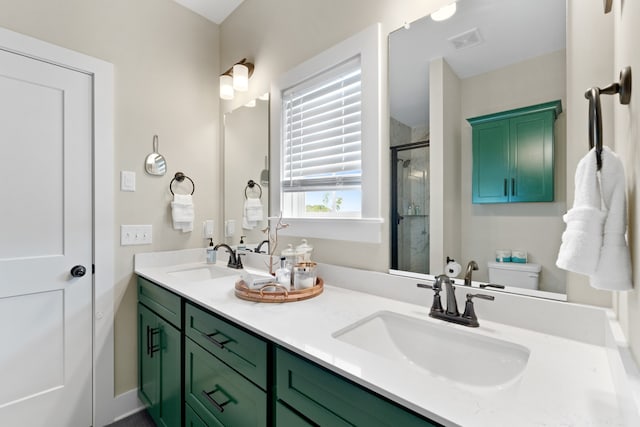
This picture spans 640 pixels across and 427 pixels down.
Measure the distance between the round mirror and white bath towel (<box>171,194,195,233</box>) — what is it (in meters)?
0.19

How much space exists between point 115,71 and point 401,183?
1.85 m

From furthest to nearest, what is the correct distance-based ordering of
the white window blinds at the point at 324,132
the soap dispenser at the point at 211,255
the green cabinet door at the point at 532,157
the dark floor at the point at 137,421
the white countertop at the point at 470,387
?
the soap dispenser at the point at 211,255
the dark floor at the point at 137,421
the white window blinds at the point at 324,132
the green cabinet door at the point at 532,157
the white countertop at the point at 470,387

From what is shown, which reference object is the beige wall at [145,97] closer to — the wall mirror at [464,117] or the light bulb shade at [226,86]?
the light bulb shade at [226,86]

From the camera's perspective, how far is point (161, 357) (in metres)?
1.61

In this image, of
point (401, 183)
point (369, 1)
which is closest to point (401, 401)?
point (401, 183)

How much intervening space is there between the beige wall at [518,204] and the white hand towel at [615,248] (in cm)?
41

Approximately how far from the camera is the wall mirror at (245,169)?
1984 millimetres

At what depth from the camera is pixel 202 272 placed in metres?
2.05

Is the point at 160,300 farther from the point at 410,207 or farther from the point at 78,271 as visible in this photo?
the point at 410,207

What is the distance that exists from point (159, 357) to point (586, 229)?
74.2 inches

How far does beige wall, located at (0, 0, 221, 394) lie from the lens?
174 cm

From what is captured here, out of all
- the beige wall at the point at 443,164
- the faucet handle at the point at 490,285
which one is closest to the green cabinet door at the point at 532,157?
the beige wall at the point at 443,164

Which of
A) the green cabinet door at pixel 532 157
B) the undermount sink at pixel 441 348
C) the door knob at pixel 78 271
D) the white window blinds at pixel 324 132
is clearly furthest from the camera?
→ the door knob at pixel 78 271

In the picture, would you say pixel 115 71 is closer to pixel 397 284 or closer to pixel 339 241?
pixel 339 241
